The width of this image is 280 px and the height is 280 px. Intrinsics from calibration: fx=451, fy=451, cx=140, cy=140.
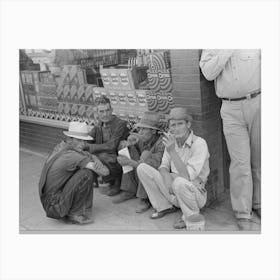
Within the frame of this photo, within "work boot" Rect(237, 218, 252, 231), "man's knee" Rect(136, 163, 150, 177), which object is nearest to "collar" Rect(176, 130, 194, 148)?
"man's knee" Rect(136, 163, 150, 177)

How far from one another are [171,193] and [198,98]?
94 cm

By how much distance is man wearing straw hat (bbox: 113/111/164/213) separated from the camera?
14.6 ft

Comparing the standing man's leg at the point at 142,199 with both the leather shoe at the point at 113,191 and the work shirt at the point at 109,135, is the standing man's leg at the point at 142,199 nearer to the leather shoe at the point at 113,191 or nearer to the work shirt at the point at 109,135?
the leather shoe at the point at 113,191

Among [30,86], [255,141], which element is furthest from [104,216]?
[30,86]

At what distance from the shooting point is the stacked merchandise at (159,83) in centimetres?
444

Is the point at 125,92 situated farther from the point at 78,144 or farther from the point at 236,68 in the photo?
the point at 236,68

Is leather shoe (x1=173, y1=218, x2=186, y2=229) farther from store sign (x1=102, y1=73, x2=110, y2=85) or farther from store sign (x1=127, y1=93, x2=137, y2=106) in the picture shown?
store sign (x1=102, y1=73, x2=110, y2=85)

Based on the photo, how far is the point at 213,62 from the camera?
4.05 metres

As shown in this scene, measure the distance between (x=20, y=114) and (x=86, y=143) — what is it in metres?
0.73

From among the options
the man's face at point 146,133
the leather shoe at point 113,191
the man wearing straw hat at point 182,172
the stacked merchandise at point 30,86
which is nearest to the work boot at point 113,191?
the leather shoe at point 113,191

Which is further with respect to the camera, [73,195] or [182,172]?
[73,195]

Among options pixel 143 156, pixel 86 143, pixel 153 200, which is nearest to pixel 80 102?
pixel 86 143

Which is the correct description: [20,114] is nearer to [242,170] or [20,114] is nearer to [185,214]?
[185,214]

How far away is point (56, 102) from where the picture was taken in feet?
17.0
